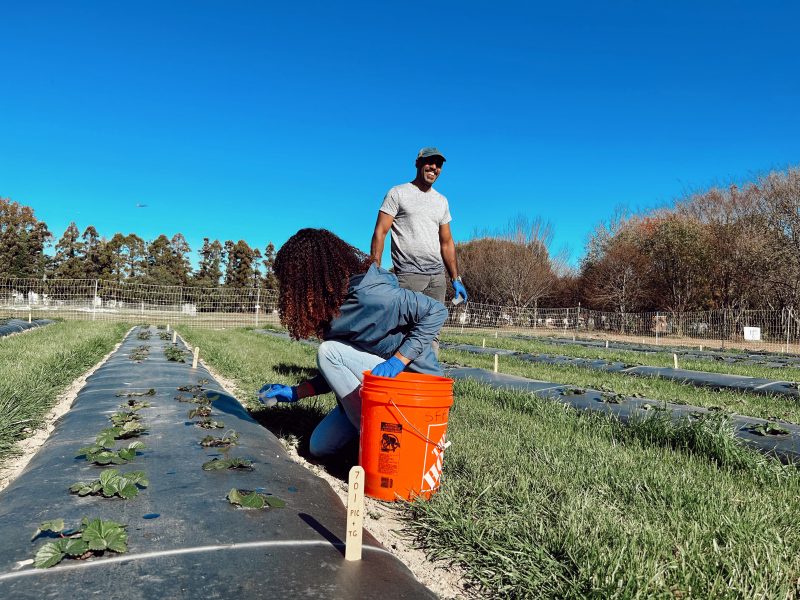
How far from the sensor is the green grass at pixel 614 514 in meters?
1.48

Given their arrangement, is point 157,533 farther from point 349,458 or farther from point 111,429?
point 349,458

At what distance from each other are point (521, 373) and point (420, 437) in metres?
4.84

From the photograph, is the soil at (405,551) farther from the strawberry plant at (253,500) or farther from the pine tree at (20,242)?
the pine tree at (20,242)

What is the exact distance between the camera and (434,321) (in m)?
2.51

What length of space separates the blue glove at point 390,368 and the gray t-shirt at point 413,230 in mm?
1272

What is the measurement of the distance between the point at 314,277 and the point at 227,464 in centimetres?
92

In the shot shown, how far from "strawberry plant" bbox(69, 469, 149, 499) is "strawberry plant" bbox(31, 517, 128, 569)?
230 mm

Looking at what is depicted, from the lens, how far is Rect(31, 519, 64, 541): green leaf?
1391 mm

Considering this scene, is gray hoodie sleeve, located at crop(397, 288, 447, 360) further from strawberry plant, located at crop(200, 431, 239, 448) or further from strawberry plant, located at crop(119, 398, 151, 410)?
strawberry plant, located at crop(119, 398, 151, 410)

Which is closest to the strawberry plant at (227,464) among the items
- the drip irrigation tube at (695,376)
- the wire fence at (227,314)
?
the drip irrigation tube at (695,376)

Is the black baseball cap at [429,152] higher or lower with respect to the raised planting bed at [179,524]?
higher

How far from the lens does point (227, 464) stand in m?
2.03

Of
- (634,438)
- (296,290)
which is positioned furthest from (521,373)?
(296,290)

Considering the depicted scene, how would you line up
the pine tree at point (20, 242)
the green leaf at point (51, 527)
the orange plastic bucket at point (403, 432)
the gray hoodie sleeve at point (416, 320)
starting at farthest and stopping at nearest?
the pine tree at point (20, 242), the gray hoodie sleeve at point (416, 320), the orange plastic bucket at point (403, 432), the green leaf at point (51, 527)
